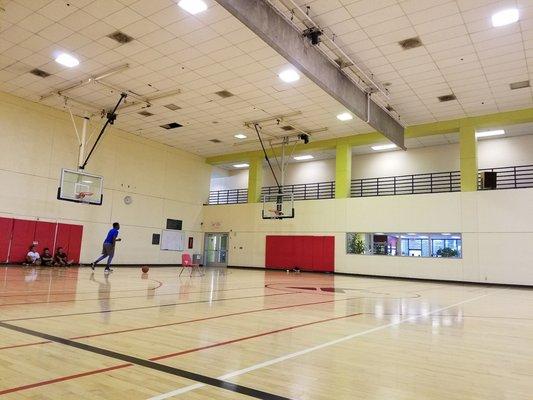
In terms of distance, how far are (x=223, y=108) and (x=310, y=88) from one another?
3.93m

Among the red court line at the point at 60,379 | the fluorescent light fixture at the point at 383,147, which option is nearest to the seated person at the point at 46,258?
the fluorescent light fixture at the point at 383,147

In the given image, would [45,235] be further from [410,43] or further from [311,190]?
[410,43]

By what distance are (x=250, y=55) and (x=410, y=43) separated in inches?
176

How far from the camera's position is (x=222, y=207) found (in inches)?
941

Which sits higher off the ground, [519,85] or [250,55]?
[519,85]

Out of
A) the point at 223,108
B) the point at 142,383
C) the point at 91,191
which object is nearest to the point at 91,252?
the point at 91,191

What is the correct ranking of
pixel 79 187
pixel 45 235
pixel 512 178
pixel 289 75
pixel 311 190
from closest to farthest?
pixel 289 75
pixel 79 187
pixel 45 235
pixel 512 178
pixel 311 190

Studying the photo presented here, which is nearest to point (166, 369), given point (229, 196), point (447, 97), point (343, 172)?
point (447, 97)

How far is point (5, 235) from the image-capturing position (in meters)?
15.8

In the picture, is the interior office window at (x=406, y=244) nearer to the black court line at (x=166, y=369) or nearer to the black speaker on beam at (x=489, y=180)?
the black speaker on beam at (x=489, y=180)

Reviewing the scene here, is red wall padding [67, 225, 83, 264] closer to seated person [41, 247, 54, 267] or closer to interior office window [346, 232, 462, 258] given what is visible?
seated person [41, 247, 54, 267]

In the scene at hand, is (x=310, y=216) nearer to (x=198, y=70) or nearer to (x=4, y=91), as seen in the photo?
(x=198, y=70)

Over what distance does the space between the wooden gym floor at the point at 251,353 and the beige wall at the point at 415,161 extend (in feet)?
47.4

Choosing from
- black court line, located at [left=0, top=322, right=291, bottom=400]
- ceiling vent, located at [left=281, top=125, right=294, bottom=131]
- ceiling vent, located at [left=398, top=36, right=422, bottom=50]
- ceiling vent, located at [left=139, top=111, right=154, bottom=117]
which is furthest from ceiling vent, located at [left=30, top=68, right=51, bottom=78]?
black court line, located at [left=0, top=322, right=291, bottom=400]
